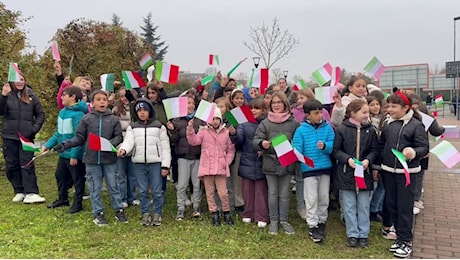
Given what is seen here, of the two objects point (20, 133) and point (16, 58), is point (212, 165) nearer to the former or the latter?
point (20, 133)

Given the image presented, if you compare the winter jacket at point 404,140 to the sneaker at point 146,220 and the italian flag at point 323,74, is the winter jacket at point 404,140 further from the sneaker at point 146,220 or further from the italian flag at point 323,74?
the sneaker at point 146,220

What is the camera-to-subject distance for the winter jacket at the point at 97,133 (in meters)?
5.23

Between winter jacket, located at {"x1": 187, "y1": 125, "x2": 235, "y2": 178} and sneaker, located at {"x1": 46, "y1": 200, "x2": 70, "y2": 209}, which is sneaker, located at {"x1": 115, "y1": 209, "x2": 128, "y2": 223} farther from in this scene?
sneaker, located at {"x1": 46, "y1": 200, "x2": 70, "y2": 209}

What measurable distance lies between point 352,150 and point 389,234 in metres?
1.16

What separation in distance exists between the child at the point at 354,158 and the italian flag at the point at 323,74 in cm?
179

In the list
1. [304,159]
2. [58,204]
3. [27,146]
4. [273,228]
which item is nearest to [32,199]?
[58,204]

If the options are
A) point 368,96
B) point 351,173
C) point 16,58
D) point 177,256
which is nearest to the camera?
point 177,256

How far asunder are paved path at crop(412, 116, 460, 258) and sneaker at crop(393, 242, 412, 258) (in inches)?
3.6

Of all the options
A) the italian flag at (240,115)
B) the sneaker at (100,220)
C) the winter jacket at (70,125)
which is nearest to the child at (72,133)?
the winter jacket at (70,125)

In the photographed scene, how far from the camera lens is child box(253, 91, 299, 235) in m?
4.96

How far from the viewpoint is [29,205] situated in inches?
246

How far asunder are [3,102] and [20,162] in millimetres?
941

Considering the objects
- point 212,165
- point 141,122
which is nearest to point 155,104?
point 141,122

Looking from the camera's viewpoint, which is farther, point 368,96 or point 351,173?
point 368,96
